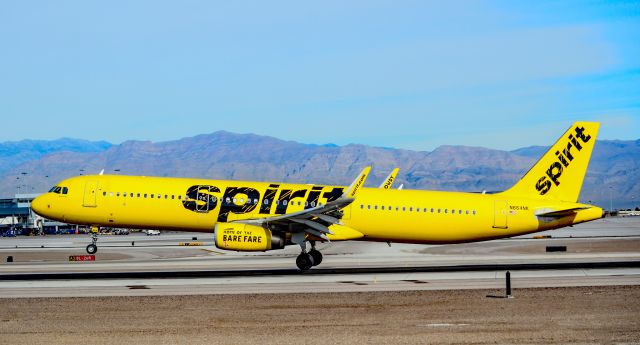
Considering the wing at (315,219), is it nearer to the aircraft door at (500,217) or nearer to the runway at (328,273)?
the runway at (328,273)

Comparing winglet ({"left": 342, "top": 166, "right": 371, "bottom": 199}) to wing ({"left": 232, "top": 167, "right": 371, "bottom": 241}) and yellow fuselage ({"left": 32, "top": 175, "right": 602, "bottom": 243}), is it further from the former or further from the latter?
yellow fuselage ({"left": 32, "top": 175, "right": 602, "bottom": 243})

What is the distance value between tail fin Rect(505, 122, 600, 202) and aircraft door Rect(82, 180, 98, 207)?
24381 millimetres

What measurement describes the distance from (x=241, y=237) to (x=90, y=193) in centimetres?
1054

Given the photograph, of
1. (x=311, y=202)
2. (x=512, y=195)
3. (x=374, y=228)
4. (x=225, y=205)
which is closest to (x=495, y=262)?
(x=512, y=195)

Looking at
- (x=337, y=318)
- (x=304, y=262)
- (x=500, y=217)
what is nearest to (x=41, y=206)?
(x=304, y=262)

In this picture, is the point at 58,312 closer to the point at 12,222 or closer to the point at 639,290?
the point at 639,290

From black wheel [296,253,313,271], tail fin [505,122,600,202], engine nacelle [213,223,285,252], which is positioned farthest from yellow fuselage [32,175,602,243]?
engine nacelle [213,223,285,252]

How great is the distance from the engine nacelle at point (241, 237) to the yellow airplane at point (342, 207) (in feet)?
3.24

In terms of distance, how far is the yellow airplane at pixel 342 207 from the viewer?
149ft

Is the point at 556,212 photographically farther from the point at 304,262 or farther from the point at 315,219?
the point at 304,262

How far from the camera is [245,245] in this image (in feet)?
138

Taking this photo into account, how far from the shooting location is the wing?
42.5 m

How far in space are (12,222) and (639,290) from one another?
17894 cm

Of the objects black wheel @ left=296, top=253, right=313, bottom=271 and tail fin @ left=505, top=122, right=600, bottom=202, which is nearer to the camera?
black wheel @ left=296, top=253, right=313, bottom=271
